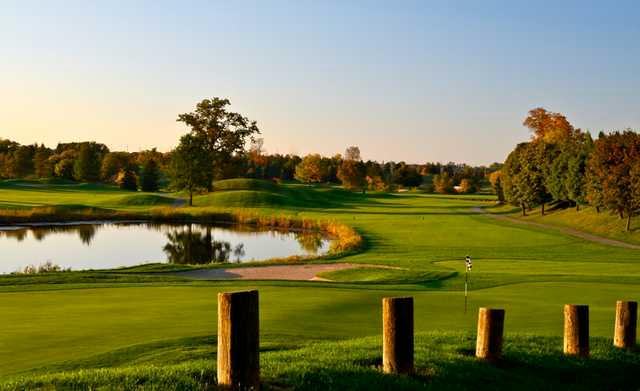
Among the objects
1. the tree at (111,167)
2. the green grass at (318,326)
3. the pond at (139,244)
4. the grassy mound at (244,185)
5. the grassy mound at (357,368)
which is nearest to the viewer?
the grassy mound at (357,368)

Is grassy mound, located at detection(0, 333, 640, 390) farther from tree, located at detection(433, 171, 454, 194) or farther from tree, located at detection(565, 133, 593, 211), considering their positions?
tree, located at detection(433, 171, 454, 194)

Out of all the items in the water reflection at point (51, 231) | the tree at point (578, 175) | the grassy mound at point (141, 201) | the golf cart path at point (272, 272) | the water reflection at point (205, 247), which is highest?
the tree at point (578, 175)

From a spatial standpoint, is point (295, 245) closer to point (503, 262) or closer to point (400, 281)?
point (503, 262)

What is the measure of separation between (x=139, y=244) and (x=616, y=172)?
38876mm

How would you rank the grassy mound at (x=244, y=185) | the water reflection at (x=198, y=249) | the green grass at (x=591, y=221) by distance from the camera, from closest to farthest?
1. the water reflection at (x=198, y=249)
2. the green grass at (x=591, y=221)
3. the grassy mound at (x=244, y=185)

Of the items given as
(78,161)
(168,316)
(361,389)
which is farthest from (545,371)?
(78,161)

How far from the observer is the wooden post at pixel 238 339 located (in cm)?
634

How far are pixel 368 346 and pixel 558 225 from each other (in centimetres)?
5884

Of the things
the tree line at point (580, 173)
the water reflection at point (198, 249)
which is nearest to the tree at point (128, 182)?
the water reflection at point (198, 249)

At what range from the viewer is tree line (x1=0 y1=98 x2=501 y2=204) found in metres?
85.1

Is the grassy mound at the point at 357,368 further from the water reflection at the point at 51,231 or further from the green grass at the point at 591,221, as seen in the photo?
the green grass at the point at 591,221

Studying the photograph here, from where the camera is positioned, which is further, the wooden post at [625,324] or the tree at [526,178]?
Answer: the tree at [526,178]

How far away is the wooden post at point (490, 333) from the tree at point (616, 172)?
149 ft

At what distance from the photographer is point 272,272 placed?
99.9 ft
